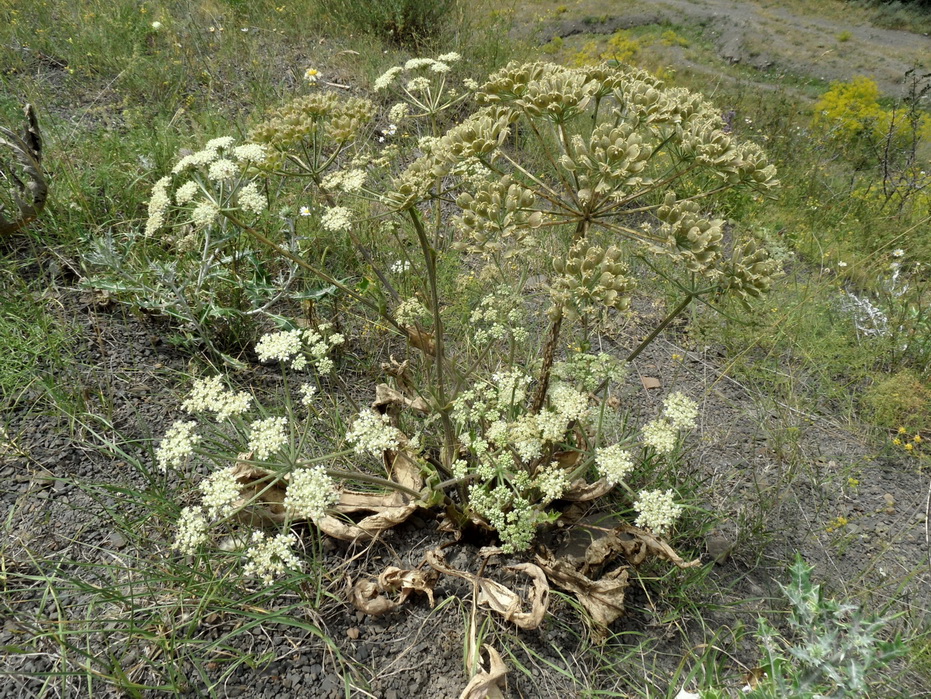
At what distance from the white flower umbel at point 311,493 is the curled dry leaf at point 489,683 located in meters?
0.76

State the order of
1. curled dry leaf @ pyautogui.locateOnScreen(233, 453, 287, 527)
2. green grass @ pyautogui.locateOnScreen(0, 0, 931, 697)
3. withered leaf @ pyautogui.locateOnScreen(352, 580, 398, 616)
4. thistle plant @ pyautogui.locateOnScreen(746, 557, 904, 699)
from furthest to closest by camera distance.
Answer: curled dry leaf @ pyautogui.locateOnScreen(233, 453, 287, 527)
withered leaf @ pyautogui.locateOnScreen(352, 580, 398, 616)
green grass @ pyautogui.locateOnScreen(0, 0, 931, 697)
thistle plant @ pyautogui.locateOnScreen(746, 557, 904, 699)

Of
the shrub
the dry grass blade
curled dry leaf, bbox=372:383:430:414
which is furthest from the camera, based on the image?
the shrub

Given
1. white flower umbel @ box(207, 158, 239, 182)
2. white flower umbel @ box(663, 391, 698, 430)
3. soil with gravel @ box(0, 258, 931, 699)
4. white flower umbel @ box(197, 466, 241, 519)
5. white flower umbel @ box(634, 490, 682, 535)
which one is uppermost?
white flower umbel @ box(207, 158, 239, 182)

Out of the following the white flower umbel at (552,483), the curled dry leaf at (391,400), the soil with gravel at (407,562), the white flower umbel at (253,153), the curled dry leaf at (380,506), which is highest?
the white flower umbel at (253,153)

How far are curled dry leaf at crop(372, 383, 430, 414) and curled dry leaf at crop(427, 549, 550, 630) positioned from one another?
66cm

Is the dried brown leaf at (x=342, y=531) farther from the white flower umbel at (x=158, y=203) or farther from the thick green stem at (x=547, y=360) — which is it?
the white flower umbel at (x=158, y=203)

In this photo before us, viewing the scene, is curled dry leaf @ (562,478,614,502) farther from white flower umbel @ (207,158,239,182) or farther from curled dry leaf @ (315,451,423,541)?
white flower umbel @ (207,158,239,182)

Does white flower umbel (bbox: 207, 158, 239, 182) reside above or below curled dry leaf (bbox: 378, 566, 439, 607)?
above

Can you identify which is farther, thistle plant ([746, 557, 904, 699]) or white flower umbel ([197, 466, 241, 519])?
white flower umbel ([197, 466, 241, 519])

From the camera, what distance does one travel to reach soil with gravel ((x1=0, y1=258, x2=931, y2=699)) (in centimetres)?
178

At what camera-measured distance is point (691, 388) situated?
304 centimetres

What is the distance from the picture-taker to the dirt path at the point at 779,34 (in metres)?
13.5

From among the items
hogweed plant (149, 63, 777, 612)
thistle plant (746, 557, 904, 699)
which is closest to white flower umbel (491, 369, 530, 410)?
hogweed plant (149, 63, 777, 612)

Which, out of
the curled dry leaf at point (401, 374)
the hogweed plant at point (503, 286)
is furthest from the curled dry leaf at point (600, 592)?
the curled dry leaf at point (401, 374)
